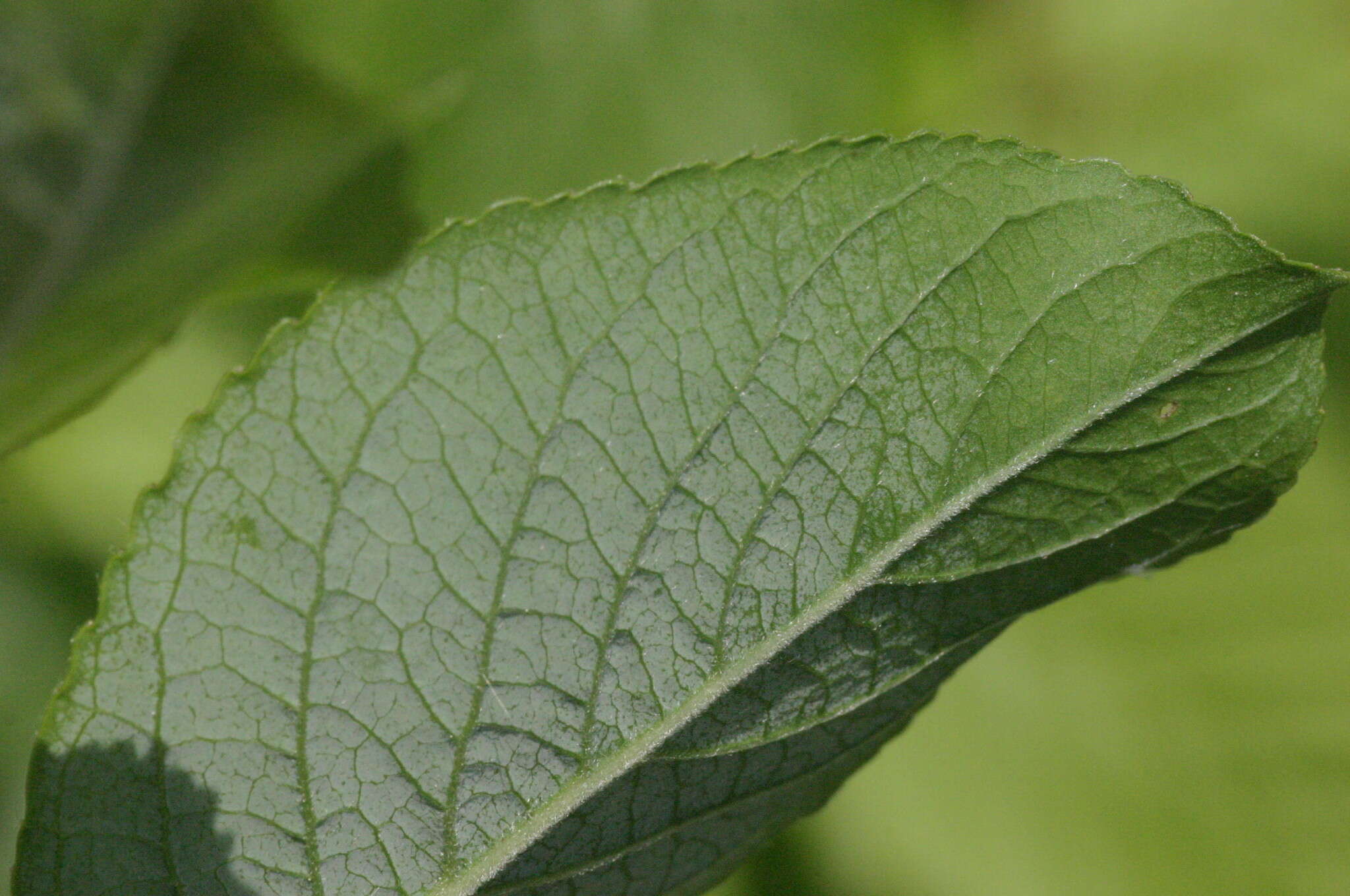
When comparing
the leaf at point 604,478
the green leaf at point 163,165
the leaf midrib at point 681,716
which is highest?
the green leaf at point 163,165

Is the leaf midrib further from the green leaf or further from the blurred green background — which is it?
the blurred green background

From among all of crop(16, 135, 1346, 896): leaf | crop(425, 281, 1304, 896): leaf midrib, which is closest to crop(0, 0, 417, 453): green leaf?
crop(16, 135, 1346, 896): leaf

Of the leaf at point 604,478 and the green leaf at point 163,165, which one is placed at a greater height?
the green leaf at point 163,165

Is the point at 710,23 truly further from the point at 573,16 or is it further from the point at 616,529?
the point at 616,529

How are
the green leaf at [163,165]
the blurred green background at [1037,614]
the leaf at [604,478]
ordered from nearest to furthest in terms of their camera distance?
1. the leaf at [604,478]
2. the green leaf at [163,165]
3. the blurred green background at [1037,614]

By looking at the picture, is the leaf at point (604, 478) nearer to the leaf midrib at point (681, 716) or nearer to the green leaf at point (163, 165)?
the leaf midrib at point (681, 716)

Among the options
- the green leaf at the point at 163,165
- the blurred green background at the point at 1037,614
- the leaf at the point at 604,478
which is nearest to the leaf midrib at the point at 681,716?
the leaf at the point at 604,478
